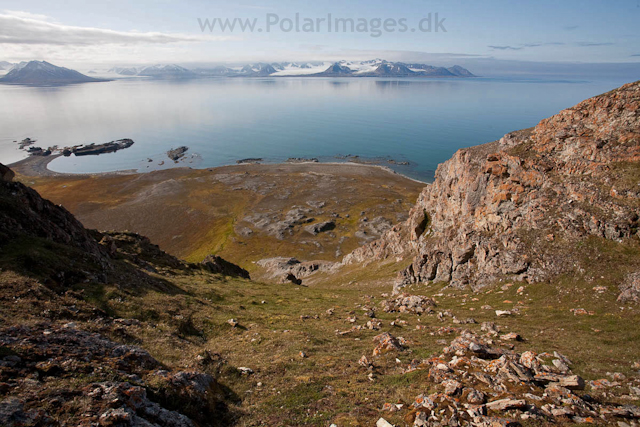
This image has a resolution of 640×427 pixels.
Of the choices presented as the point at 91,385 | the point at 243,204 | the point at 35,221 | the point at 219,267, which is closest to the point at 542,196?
the point at 91,385

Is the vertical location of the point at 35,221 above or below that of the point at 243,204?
above

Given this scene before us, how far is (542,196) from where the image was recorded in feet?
121

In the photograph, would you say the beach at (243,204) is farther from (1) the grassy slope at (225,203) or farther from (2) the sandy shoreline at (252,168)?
(2) the sandy shoreline at (252,168)

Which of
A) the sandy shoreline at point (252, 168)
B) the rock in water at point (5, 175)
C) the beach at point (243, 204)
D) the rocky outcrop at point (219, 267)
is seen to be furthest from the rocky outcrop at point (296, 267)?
the sandy shoreline at point (252, 168)

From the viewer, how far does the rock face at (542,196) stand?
32.1 m

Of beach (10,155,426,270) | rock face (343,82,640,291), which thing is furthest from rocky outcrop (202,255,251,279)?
rock face (343,82,640,291)

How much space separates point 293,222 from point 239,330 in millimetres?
93291

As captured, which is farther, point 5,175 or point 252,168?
point 252,168

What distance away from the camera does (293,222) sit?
11994 centimetres

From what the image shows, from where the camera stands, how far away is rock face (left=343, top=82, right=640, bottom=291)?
32062 millimetres

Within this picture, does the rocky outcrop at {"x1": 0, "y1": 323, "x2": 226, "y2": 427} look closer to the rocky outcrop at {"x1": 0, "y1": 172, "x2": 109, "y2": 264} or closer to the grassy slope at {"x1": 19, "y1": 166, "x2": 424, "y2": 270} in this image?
the rocky outcrop at {"x1": 0, "y1": 172, "x2": 109, "y2": 264}

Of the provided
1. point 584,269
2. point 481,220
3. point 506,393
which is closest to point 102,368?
point 506,393

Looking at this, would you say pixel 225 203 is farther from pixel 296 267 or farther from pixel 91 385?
pixel 91 385

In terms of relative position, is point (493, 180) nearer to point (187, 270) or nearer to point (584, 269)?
point (584, 269)
